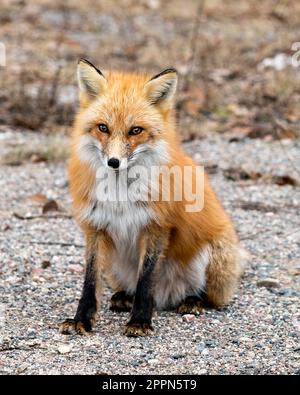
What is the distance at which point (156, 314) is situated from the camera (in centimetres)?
512

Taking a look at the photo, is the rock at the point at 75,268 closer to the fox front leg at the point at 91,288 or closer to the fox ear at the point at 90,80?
the fox front leg at the point at 91,288

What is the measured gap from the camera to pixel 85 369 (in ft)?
13.5

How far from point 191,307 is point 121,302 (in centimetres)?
45

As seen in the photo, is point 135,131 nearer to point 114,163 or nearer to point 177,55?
point 114,163

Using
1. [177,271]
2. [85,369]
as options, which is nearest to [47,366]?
[85,369]

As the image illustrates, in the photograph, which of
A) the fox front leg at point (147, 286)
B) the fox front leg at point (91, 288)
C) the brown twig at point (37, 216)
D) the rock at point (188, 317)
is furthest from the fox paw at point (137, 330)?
the brown twig at point (37, 216)

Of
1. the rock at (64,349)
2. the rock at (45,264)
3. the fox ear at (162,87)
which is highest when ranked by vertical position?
the fox ear at (162,87)

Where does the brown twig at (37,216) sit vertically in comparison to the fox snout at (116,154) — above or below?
below

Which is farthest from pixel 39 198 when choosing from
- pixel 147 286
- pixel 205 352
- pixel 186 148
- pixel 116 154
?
pixel 205 352

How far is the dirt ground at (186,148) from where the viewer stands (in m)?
4.44

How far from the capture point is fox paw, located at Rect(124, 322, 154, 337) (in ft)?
15.3

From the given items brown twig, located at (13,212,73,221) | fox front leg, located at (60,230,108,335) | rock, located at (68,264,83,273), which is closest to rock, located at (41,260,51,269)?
rock, located at (68,264,83,273)

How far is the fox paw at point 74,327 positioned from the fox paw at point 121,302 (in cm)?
52

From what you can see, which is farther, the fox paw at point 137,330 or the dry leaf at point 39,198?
the dry leaf at point 39,198
